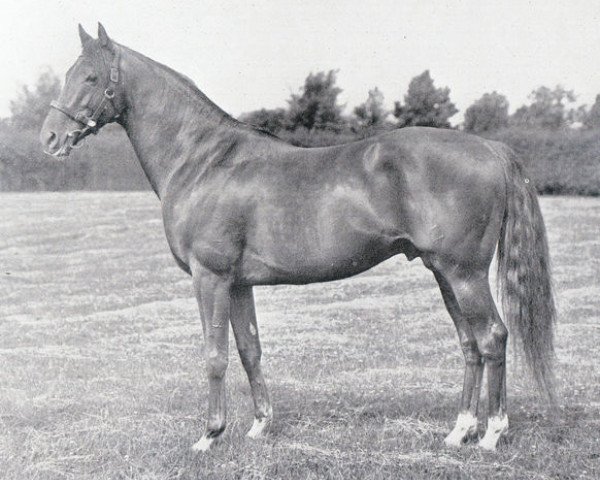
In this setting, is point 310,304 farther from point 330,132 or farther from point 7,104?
point 7,104

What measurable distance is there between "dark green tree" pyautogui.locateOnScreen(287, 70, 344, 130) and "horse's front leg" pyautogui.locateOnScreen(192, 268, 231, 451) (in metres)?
2.81

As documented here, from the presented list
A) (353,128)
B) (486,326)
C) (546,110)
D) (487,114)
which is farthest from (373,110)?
(486,326)

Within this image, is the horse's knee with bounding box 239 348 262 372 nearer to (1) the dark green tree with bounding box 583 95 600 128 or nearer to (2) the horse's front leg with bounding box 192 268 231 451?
(2) the horse's front leg with bounding box 192 268 231 451

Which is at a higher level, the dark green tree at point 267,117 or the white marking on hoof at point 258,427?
the dark green tree at point 267,117

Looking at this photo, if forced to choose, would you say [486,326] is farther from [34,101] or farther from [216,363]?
[34,101]

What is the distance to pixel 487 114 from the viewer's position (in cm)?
695

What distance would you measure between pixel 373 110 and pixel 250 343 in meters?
2.90

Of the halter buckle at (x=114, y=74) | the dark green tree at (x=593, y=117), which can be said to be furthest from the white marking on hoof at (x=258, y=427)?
the dark green tree at (x=593, y=117)

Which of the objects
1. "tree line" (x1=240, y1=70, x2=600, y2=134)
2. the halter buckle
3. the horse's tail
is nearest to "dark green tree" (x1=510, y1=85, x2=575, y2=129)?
"tree line" (x1=240, y1=70, x2=600, y2=134)

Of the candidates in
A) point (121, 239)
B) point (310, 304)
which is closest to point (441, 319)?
point (310, 304)

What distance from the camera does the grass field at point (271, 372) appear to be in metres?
4.04

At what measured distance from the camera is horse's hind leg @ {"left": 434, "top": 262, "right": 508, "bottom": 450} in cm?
390

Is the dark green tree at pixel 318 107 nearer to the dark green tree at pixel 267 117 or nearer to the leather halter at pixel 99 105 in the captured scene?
the dark green tree at pixel 267 117

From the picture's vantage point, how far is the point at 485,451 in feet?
13.4
